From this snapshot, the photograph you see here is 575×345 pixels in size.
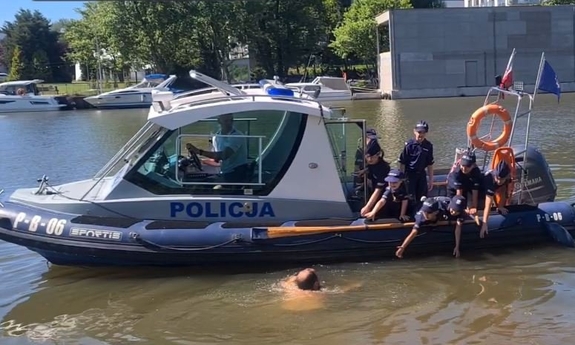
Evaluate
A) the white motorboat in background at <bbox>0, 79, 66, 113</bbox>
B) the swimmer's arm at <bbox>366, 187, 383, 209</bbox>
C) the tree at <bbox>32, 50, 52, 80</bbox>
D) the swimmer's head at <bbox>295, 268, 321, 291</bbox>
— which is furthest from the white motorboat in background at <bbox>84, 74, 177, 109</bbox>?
the swimmer's head at <bbox>295, 268, 321, 291</bbox>

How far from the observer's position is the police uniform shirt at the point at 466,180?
8.35 metres

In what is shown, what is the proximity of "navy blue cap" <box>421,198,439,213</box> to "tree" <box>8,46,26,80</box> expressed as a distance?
6027cm

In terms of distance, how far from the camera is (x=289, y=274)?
8234 mm

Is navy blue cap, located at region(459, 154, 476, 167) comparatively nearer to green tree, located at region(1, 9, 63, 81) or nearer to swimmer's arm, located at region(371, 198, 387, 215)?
swimmer's arm, located at region(371, 198, 387, 215)

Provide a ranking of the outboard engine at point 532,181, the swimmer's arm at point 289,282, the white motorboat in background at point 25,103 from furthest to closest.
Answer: the white motorboat in background at point 25,103, the outboard engine at point 532,181, the swimmer's arm at point 289,282

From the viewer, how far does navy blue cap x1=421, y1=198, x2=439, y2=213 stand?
26.5 feet

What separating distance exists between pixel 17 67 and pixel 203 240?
199 feet

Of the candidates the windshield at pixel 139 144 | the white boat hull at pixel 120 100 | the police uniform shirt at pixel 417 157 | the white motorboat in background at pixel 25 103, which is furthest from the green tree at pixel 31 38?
the police uniform shirt at pixel 417 157

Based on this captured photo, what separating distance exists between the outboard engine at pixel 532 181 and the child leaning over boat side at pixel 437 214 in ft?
4.18

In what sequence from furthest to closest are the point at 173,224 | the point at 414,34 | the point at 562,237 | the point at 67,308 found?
1. the point at 414,34
2. the point at 562,237
3. the point at 173,224
4. the point at 67,308

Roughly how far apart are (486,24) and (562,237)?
41851 mm

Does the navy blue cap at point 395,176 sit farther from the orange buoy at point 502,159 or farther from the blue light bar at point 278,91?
the blue light bar at point 278,91

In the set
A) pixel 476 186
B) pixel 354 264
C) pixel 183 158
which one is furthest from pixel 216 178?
pixel 476 186

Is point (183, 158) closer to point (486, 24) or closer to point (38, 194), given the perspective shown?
point (38, 194)
